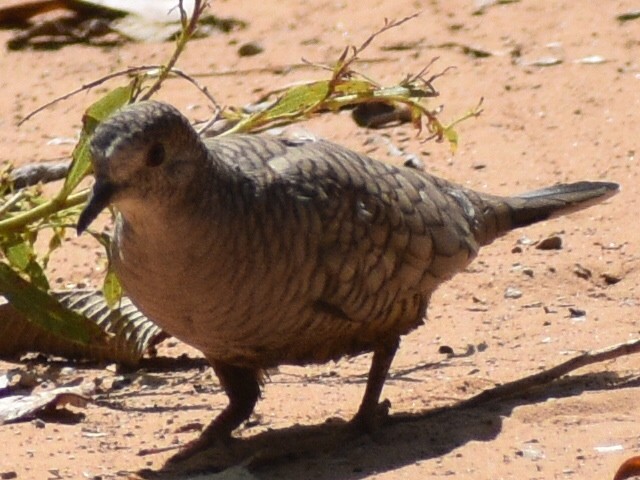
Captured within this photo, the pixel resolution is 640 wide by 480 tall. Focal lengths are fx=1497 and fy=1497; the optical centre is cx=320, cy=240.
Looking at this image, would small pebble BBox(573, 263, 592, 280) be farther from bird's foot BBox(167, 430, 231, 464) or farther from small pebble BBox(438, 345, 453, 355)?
bird's foot BBox(167, 430, 231, 464)

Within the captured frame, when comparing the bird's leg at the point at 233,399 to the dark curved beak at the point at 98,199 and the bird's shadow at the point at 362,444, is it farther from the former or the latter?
the dark curved beak at the point at 98,199

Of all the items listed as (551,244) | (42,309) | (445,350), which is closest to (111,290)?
(42,309)

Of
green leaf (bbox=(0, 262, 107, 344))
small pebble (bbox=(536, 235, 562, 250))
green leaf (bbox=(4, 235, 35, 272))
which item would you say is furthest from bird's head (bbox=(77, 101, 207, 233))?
small pebble (bbox=(536, 235, 562, 250))

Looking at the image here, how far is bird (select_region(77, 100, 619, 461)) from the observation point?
3.69 meters

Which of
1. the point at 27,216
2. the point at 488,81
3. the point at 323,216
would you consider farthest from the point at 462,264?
the point at 488,81

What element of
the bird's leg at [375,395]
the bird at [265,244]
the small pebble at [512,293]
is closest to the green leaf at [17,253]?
the bird at [265,244]

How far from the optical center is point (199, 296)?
12.5 feet

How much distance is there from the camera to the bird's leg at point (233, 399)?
4.28 m

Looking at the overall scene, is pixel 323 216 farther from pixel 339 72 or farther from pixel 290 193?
pixel 339 72

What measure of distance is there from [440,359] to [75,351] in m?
1.26

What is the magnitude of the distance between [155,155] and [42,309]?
3.30 ft

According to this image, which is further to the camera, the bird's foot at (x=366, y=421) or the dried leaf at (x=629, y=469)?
the bird's foot at (x=366, y=421)

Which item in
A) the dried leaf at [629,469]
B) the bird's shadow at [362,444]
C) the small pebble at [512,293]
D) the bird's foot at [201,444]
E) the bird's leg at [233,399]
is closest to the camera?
the dried leaf at [629,469]

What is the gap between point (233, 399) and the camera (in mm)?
4348
